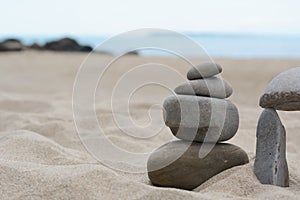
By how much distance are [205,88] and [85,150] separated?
4.20ft

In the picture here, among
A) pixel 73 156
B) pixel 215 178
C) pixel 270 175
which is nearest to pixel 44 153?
pixel 73 156

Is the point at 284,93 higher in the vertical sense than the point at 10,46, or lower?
higher

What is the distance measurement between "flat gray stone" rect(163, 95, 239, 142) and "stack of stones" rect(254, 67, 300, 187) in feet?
0.64

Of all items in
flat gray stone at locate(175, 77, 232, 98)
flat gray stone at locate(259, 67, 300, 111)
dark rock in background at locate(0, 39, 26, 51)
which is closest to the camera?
flat gray stone at locate(259, 67, 300, 111)

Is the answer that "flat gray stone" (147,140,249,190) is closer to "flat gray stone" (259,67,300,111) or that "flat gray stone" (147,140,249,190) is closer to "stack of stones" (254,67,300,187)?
"stack of stones" (254,67,300,187)

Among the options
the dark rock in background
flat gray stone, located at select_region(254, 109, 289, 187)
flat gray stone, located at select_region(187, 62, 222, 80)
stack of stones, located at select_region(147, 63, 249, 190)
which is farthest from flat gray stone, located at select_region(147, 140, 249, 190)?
the dark rock in background

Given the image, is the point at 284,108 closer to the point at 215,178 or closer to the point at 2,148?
the point at 215,178

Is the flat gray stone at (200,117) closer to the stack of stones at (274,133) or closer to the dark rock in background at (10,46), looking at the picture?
the stack of stones at (274,133)

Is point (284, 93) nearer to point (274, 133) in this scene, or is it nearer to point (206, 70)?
point (274, 133)

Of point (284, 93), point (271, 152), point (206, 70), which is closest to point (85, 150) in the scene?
point (206, 70)

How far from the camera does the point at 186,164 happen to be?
2.58m

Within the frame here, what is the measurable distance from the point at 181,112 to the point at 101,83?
5.73m

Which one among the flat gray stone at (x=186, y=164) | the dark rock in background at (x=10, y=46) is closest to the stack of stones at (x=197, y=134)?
the flat gray stone at (x=186, y=164)

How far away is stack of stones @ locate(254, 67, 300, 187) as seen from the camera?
2467mm
